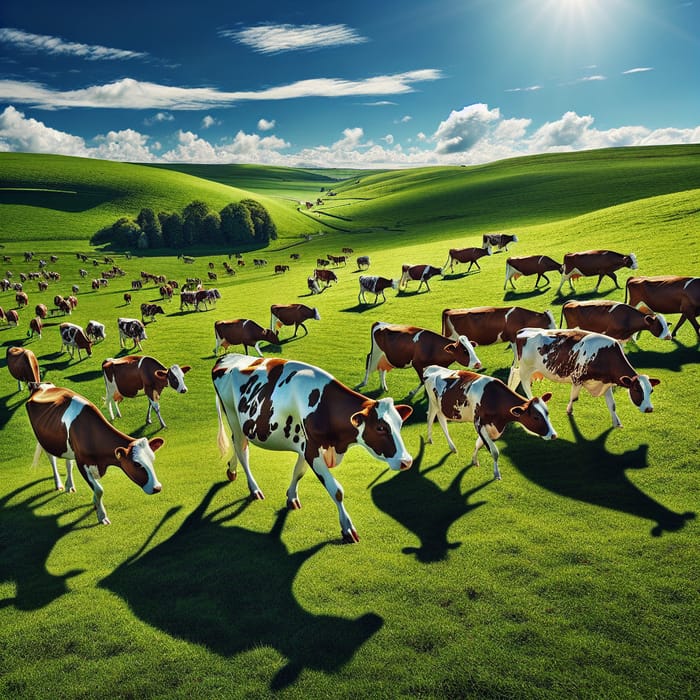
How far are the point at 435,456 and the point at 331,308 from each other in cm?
1999

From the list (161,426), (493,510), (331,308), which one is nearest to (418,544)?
(493,510)

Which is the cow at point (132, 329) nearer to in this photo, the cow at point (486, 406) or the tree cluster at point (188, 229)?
the cow at point (486, 406)

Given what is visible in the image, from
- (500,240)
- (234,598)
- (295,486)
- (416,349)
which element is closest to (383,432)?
(295,486)

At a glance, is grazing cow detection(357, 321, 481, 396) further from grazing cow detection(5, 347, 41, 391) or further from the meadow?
grazing cow detection(5, 347, 41, 391)

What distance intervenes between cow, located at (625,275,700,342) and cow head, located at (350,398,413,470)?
43.8 ft

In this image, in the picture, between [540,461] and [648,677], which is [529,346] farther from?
[648,677]

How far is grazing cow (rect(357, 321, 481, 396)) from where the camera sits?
1329 cm

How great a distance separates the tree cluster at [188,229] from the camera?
81062mm

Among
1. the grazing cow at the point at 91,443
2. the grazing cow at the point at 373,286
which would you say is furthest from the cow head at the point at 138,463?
the grazing cow at the point at 373,286

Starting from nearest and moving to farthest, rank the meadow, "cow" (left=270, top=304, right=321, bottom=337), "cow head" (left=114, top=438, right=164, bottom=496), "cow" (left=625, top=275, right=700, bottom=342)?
1. the meadow
2. "cow head" (left=114, top=438, right=164, bottom=496)
3. "cow" (left=625, top=275, right=700, bottom=342)
4. "cow" (left=270, top=304, right=321, bottom=337)

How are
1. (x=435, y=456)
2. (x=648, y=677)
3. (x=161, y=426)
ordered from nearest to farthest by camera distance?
(x=648, y=677)
(x=435, y=456)
(x=161, y=426)

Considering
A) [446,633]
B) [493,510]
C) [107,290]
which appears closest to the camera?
[446,633]

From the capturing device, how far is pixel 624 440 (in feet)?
33.6

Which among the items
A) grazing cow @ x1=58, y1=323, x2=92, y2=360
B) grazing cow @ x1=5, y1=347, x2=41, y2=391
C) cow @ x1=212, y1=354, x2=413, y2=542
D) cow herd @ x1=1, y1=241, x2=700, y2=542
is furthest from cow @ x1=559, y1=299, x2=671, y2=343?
grazing cow @ x1=58, y1=323, x2=92, y2=360
